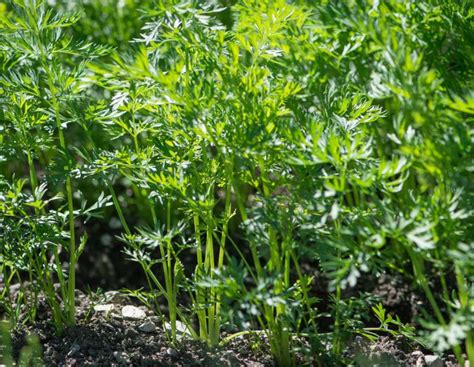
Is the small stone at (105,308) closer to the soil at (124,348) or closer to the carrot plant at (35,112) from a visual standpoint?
the soil at (124,348)

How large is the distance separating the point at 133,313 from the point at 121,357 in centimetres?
42

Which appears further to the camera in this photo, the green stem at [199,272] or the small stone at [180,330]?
the small stone at [180,330]

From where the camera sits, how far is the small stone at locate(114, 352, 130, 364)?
2.66 meters

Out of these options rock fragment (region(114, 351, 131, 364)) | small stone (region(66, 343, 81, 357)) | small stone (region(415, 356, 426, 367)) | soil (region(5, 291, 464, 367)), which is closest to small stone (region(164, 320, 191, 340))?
soil (region(5, 291, 464, 367))

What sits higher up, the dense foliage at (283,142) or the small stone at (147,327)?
the dense foliage at (283,142)

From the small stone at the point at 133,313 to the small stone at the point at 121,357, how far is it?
0.37m

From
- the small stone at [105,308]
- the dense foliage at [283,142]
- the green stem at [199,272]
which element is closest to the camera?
the dense foliage at [283,142]

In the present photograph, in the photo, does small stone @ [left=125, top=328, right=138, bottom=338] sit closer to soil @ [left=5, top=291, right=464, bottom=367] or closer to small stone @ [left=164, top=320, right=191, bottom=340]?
soil @ [left=5, top=291, right=464, bottom=367]

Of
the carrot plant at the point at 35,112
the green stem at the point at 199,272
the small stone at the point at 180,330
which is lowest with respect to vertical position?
the small stone at the point at 180,330

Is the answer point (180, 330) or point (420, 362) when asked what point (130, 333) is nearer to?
point (180, 330)

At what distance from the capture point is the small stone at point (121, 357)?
2656 mm

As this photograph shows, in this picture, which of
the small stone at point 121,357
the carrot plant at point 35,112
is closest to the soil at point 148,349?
the small stone at point 121,357

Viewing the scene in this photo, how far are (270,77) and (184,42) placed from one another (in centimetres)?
36

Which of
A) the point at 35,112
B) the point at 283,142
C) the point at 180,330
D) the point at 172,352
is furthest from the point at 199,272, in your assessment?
the point at 35,112
